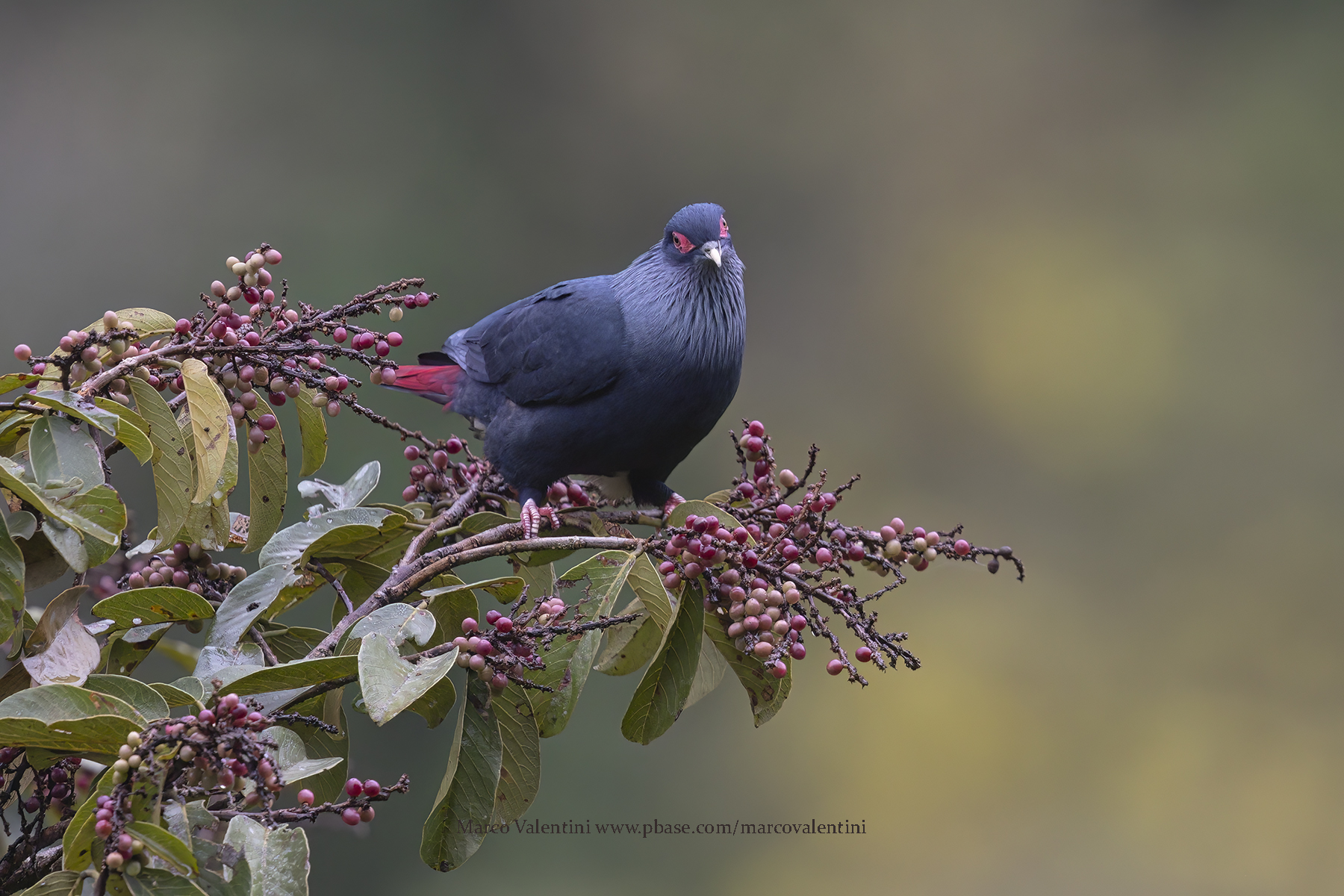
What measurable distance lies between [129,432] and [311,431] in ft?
1.14

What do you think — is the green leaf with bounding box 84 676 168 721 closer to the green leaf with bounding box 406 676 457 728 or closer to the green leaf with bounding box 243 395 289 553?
the green leaf with bounding box 406 676 457 728

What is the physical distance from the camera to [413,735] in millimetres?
5547

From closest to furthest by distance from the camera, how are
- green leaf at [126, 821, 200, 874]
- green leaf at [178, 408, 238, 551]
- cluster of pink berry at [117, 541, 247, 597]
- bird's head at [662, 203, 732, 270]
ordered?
green leaf at [126, 821, 200, 874], green leaf at [178, 408, 238, 551], cluster of pink berry at [117, 541, 247, 597], bird's head at [662, 203, 732, 270]

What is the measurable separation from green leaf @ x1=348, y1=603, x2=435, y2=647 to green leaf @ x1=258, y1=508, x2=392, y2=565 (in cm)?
16

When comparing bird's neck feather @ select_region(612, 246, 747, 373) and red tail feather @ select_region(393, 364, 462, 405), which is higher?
bird's neck feather @ select_region(612, 246, 747, 373)

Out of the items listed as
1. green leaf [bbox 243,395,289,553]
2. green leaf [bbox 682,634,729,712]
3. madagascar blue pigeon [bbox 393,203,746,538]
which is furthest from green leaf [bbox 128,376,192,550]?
madagascar blue pigeon [bbox 393,203,746,538]

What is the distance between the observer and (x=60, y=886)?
0.82 m

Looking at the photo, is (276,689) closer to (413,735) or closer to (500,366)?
(500,366)

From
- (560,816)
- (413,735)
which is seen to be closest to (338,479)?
(413,735)

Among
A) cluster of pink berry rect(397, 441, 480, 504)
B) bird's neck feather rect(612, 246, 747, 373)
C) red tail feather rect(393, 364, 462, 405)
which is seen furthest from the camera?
red tail feather rect(393, 364, 462, 405)

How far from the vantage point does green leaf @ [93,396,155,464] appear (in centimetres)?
96

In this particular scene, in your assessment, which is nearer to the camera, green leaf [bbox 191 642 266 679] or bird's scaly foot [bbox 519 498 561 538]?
green leaf [bbox 191 642 266 679]

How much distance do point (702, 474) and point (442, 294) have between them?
1.98 metres

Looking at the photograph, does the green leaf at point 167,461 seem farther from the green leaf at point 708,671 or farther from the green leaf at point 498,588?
the green leaf at point 708,671
